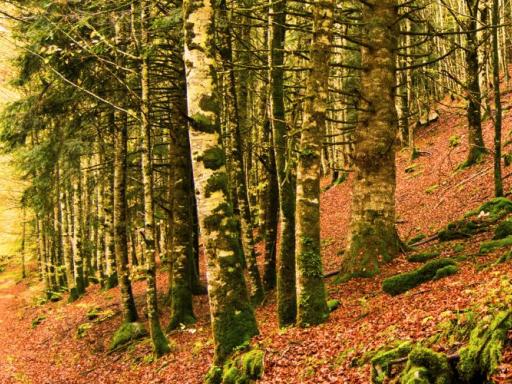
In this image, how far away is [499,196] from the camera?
426 inches

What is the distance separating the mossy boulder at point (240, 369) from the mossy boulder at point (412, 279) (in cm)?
258

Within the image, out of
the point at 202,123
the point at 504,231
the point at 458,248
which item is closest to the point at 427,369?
the point at 202,123

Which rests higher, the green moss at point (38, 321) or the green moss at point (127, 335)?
the green moss at point (127, 335)

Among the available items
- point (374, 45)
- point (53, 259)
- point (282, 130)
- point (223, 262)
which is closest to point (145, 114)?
point (282, 130)

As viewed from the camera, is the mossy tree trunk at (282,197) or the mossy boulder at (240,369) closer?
the mossy boulder at (240,369)

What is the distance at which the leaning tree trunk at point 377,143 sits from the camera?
916 cm

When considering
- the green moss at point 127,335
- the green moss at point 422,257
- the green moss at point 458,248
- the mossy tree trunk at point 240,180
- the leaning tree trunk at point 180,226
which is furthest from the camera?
the green moss at point 127,335

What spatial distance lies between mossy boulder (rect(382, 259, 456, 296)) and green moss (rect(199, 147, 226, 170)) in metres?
3.51

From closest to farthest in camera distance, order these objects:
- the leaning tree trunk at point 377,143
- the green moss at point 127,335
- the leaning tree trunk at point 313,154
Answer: the leaning tree trunk at point 313,154
the leaning tree trunk at point 377,143
the green moss at point 127,335

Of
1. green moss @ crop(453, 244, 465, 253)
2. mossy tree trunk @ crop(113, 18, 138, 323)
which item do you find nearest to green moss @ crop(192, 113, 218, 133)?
green moss @ crop(453, 244, 465, 253)

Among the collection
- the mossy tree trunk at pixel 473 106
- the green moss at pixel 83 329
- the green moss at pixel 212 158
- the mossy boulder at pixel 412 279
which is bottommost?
the green moss at pixel 83 329

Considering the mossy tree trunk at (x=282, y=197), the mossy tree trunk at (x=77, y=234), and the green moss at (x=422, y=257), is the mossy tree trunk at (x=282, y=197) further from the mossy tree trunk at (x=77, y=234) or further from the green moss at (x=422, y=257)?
the mossy tree trunk at (x=77, y=234)

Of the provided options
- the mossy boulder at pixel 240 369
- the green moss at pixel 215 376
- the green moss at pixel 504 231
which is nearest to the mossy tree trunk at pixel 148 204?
the green moss at pixel 215 376

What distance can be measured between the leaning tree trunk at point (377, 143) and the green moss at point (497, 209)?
2.41m
